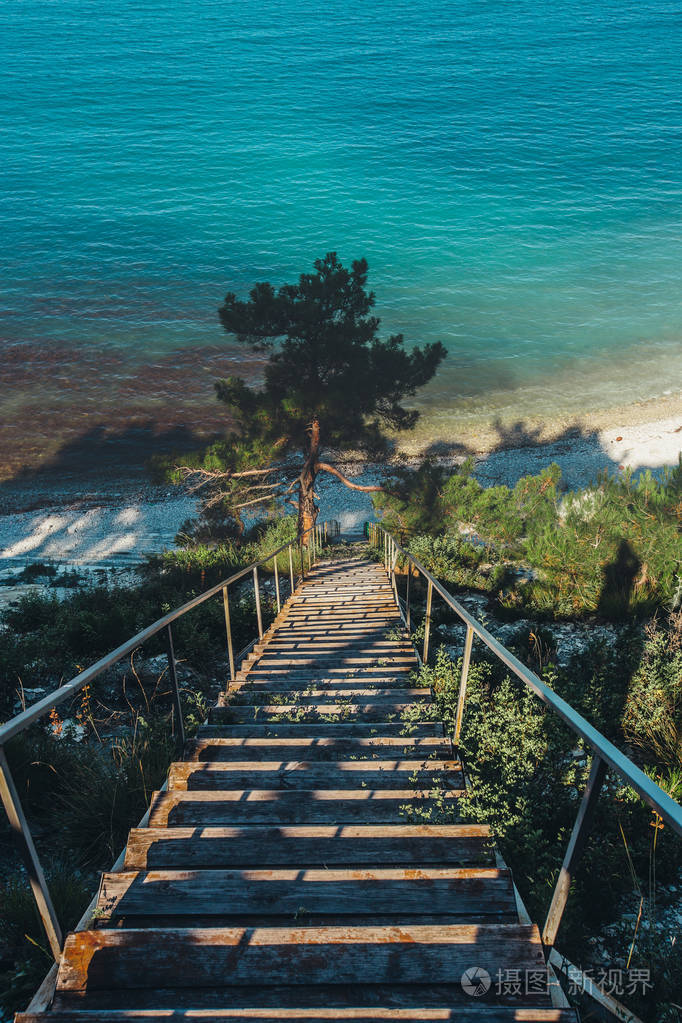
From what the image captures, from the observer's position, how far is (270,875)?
8.00 feet

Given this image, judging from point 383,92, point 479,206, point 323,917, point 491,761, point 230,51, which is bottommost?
point 491,761

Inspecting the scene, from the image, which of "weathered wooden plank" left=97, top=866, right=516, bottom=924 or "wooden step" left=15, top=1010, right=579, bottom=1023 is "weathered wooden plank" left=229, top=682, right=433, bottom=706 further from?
"wooden step" left=15, top=1010, right=579, bottom=1023

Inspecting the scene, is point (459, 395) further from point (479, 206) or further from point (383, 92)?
point (383, 92)

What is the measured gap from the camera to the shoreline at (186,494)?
18562 millimetres

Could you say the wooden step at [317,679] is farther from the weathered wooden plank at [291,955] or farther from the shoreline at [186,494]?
the shoreline at [186,494]

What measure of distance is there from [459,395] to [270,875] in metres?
26.7

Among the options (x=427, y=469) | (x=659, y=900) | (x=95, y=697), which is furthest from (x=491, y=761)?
(x=427, y=469)

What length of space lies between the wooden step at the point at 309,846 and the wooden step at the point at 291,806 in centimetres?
13

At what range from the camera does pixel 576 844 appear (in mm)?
1981

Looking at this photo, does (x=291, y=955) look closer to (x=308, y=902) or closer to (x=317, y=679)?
(x=308, y=902)

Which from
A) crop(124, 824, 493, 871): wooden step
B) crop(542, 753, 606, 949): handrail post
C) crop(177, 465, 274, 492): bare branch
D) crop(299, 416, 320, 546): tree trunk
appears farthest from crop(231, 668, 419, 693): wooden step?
crop(177, 465, 274, 492): bare branch

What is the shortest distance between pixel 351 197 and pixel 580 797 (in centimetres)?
5970

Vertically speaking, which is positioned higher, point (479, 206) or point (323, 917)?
point (479, 206)

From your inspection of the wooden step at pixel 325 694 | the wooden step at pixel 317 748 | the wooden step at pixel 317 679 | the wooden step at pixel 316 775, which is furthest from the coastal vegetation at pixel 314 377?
the wooden step at pixel 316 775
